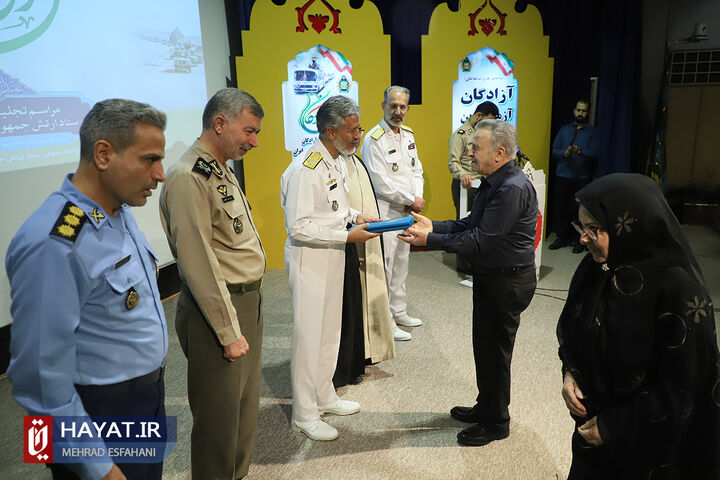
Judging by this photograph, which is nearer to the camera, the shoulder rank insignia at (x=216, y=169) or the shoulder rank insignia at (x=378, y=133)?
the shoulder rank insignia at (x=216, y=169)

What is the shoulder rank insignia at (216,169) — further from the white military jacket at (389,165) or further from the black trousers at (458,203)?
the black trousers at (458,203)

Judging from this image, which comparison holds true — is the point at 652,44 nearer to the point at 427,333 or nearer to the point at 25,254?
the point at 427,333

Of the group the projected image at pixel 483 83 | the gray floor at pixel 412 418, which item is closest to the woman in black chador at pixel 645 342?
the gray floor at pixel 412 418

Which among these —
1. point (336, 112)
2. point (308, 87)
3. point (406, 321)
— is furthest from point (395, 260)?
point (308, 87)

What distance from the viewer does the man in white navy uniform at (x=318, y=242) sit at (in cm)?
238

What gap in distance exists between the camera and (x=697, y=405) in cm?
130

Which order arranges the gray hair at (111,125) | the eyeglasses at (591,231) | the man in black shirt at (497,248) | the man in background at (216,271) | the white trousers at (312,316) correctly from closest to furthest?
the gray hair at (111,125), the eyeglasses at (591,231), the man in background at (216,271), the man in black shirt at (497,248), the white trousers at (312,316)

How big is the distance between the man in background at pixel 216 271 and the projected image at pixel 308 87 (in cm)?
303

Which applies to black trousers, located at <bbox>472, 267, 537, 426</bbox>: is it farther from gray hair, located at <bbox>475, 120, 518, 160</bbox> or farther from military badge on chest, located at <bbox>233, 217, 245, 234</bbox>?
military badge on chest, located at <bbox>233, 217, 245, 234</bbox>

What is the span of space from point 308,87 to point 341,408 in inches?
127

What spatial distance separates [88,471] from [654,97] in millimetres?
7594

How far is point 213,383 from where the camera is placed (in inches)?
74.7

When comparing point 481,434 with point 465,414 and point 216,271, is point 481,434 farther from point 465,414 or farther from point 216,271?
point 216,271

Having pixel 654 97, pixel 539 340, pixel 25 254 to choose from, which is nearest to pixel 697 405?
pixel 25 254
